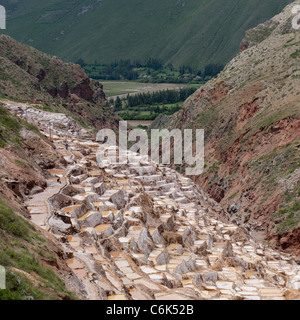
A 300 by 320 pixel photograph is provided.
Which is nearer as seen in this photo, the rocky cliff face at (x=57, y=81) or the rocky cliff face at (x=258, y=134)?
the rocky cliff face at (x=258, y=134)

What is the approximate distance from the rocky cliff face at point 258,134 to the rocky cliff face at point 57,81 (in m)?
16.8

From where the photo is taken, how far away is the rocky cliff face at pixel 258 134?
48375 millimetres

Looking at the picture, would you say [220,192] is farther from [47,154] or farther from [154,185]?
[47,154]

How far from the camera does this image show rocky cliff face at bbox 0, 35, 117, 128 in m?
90.2

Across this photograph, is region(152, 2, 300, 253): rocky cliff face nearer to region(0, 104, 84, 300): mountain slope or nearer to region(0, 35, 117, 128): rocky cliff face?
region(0, 35, 117, 128): rocky cliff face

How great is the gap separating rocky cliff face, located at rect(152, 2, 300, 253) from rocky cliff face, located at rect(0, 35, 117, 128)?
55.0 ft

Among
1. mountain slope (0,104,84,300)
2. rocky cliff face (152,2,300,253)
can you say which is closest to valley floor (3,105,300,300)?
mountain slope (0,104,84,300)

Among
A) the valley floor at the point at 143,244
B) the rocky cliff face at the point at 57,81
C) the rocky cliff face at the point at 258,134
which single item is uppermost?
the rocky cliff face at the point at 57,81

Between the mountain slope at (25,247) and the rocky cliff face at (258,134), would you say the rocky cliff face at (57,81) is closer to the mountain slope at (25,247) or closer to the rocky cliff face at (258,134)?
the rocky cliff face at (258,134)

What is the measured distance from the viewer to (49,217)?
22.3 meters

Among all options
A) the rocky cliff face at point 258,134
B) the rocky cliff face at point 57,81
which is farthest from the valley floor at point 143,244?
the rocky cliff face at point 57,81

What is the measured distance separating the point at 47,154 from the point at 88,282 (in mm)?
17750

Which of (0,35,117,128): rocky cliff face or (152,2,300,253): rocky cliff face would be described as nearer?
(152,2,300,253): rocky cliff face
